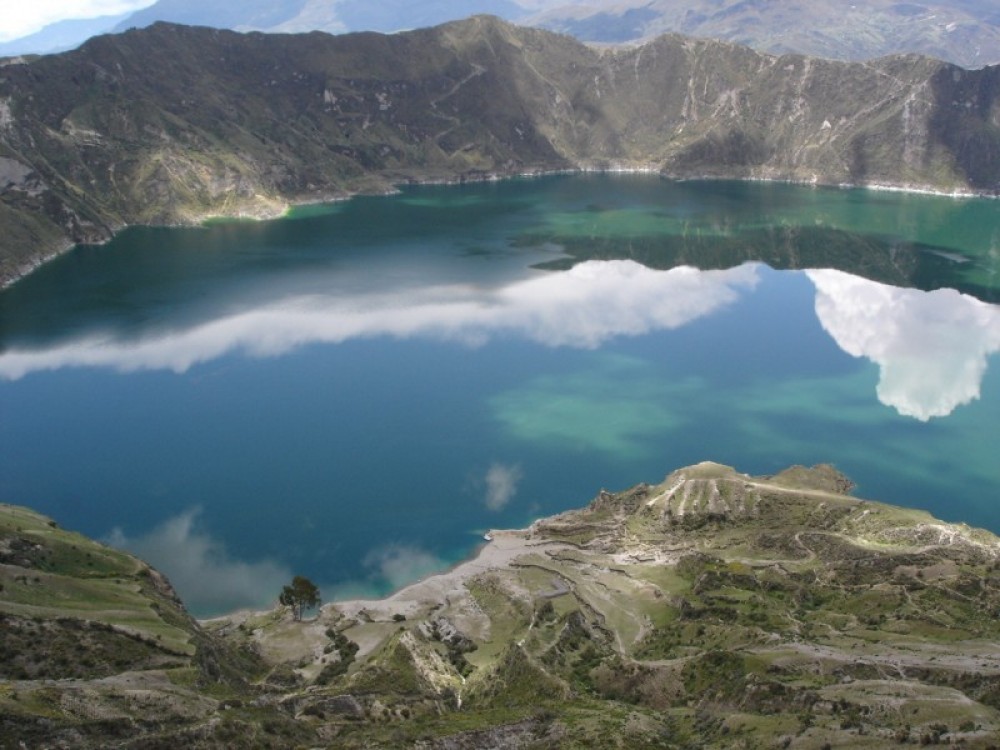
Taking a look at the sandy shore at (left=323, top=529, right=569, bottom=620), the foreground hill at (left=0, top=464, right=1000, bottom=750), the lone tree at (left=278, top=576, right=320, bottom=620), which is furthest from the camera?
the sandy shore at (left=323, top=529, right=569, bottom=620)

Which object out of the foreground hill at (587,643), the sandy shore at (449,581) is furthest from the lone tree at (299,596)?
the foreground hill at (587,643)

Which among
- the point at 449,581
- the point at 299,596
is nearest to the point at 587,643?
the point at 449,581

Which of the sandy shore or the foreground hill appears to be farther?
the sandy shore

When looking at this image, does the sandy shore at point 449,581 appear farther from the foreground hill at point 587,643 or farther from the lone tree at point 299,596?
the lone tree at point 299,596

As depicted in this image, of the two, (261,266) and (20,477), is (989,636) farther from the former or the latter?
(261,266)

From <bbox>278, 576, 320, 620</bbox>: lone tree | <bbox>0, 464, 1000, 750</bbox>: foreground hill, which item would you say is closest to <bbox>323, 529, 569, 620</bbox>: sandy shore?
<bbox>0, 464, 1000, 750</bbox>: foreground hill

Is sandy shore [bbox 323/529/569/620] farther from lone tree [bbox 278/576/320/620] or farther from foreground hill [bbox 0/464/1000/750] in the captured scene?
lone tree [bbox 278/576/320/620]

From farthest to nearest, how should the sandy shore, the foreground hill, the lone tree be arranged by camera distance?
the sandy shore < the lone tree < the foreground hill
